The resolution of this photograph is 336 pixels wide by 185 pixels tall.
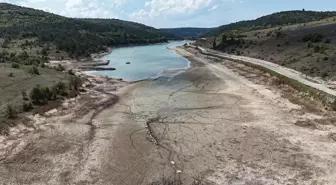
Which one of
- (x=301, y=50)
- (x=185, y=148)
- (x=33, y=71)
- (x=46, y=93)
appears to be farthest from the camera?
(x=301, y=50)

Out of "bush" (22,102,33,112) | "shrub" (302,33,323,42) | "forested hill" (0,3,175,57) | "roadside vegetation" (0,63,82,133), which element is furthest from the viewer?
"forested hill" (0,3,175,57)

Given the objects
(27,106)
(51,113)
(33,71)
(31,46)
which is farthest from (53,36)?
(51,113)

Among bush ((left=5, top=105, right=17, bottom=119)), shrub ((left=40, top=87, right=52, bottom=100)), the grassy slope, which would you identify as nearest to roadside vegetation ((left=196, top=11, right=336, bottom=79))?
shrub ((left=40, top=87, right=52, bottom=100))

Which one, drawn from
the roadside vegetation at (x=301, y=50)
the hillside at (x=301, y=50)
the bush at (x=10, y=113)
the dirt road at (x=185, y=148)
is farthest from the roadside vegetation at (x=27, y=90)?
the hillside at (x=301, y=50)

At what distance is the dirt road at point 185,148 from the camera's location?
69.9 feet

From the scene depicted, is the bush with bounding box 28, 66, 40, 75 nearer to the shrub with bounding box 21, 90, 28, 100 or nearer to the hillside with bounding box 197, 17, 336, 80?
the shrub with bounding box 21, 90, 28, 100

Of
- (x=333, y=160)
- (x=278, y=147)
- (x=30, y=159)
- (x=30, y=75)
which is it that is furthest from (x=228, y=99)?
(x=30, y=75)

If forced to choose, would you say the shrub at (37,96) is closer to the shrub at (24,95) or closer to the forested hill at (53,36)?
the shrub at (24,95)

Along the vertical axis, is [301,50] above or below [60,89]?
above

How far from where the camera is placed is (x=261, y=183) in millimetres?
20203

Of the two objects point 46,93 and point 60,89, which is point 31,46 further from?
point 46,93

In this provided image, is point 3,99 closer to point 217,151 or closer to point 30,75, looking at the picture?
point 30,75

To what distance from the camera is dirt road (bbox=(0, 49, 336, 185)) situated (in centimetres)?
2131

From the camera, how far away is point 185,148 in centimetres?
2578
